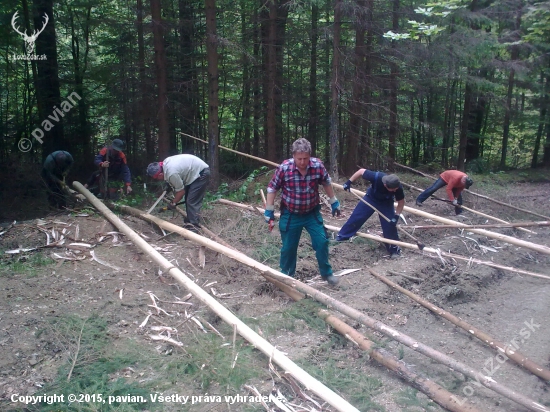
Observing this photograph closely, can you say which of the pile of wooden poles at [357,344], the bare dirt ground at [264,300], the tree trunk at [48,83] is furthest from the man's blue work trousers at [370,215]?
the tree trunk at [48,83]

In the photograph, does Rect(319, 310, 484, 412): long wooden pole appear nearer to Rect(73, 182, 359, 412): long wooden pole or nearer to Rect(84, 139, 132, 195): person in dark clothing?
Rect(73, 182, 359, 412): long wooden pole

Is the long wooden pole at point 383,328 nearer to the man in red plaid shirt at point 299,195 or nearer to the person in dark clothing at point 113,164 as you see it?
the man in red plaid shirt at point 299,195

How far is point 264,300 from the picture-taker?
597cm

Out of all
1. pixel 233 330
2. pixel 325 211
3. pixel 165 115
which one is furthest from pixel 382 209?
pixel 165 115

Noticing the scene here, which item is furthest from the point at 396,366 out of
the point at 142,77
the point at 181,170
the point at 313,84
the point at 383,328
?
the point at 313,84

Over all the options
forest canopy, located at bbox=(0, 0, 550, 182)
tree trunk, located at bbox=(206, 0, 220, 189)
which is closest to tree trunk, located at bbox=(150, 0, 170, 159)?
forest canopy, located at bbox=(0, 0, 550, 182)

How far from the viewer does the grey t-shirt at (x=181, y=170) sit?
7652 millimetres

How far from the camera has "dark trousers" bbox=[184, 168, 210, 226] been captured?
8.14 meters

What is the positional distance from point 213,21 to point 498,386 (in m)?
10.7

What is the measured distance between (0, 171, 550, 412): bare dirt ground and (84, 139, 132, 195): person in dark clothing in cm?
156

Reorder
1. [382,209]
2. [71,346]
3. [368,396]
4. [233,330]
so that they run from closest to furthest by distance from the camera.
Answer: [368,396] → [71,346] → [233,330] → [382,209]

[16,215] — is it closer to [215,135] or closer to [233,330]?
[215,135]

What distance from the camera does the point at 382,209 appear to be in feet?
26.0

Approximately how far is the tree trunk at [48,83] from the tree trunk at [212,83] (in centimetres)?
549
